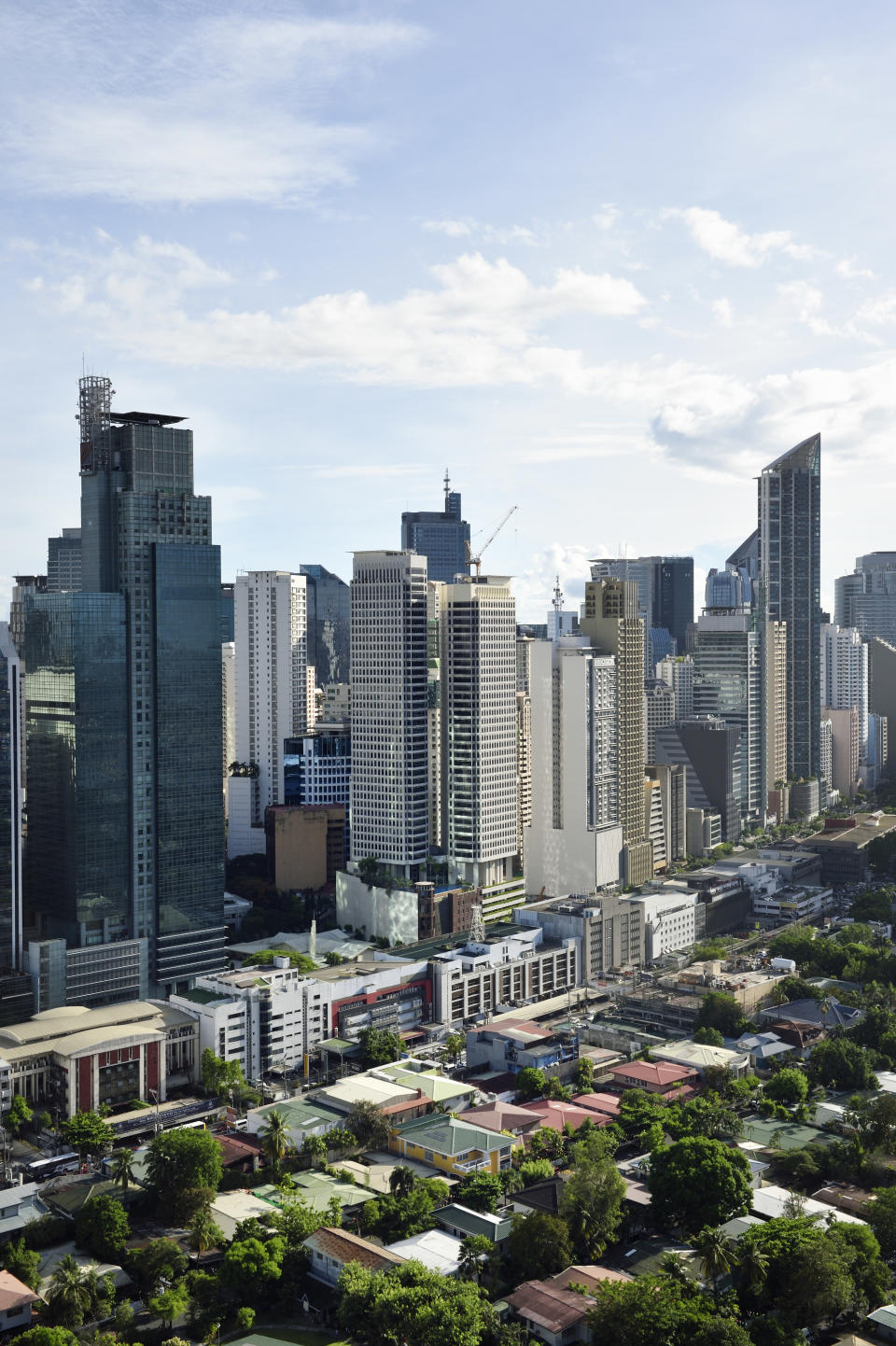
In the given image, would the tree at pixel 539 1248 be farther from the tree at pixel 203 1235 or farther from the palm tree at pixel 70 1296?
the palm tree at pixel 70 1296

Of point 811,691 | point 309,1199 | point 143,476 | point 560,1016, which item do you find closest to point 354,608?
point 143,476

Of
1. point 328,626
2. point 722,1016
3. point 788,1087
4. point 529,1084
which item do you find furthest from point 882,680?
point 529,1084

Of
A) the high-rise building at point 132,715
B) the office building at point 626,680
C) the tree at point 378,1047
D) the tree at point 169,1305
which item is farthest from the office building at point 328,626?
the tree at point 169,1305

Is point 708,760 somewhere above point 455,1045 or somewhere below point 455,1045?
above

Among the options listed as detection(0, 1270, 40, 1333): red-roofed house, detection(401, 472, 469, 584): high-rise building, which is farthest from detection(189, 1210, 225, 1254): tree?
detection(401, 472, 469, 584): high-rise building

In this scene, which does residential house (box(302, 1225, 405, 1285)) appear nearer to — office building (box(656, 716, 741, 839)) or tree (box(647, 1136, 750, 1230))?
tree (box(647, 1136, 750, 1230))

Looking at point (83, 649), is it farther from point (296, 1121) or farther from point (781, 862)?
point (781, 862)

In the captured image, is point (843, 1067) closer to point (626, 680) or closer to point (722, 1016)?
point (722, 1016)
